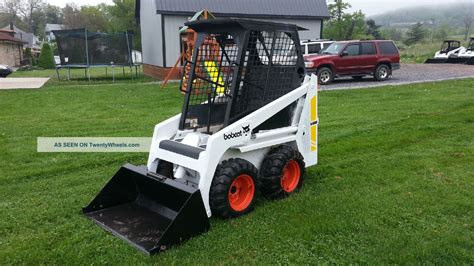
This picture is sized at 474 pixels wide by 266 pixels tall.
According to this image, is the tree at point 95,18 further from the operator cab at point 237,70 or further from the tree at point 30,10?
the operator cab at point 237,70

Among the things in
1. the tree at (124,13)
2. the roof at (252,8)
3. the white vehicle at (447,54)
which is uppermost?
the tree at (124,13)

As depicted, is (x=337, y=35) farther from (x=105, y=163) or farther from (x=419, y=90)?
(x=105, y=163)

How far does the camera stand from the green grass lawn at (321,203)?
361 cm

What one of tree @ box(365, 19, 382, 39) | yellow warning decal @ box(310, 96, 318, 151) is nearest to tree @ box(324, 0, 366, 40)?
tree @ box(365, 19, 382, 39)

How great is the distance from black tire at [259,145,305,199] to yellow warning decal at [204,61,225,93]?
37.3 inches

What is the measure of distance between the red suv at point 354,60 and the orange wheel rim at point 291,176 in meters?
11.6

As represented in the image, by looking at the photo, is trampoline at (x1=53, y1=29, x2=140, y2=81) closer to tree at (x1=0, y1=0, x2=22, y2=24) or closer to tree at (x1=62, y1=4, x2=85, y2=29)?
tree at (x1=62, y1=4, x2=85, y2=29)

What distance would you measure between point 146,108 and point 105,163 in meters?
5.36

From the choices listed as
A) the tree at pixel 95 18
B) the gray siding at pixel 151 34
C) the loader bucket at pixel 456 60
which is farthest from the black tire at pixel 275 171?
the tree at pixel 95 18

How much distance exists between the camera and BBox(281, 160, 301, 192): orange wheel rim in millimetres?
4875

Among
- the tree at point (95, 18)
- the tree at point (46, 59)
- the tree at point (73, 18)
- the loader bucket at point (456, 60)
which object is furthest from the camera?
the tree at point (73, 18)

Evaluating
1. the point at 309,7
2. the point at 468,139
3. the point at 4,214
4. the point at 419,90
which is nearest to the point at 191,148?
the point at 4,214

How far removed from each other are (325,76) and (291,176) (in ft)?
39.9

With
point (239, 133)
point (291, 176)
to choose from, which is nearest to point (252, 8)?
point (291, 176)
